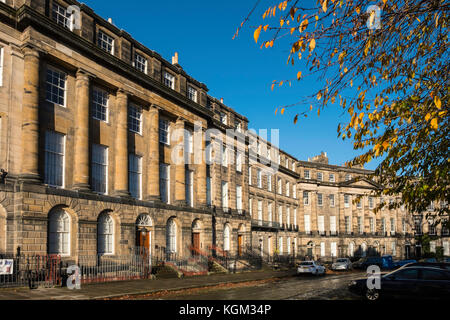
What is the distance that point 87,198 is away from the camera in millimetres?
24359

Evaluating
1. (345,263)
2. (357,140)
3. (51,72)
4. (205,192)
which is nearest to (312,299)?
(357,140)

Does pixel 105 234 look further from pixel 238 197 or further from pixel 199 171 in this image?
pixel 238 197

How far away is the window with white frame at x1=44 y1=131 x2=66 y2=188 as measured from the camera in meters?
23.2

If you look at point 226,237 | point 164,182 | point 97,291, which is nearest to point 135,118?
point 164,182

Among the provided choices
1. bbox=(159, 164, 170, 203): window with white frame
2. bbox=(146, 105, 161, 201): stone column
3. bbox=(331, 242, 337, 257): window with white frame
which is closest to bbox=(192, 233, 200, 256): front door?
bbox=(159, 164, 170, 203): window with white frame

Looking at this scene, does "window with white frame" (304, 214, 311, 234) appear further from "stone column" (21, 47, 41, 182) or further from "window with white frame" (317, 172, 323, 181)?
"stone column" (21, 47, 41, 182)

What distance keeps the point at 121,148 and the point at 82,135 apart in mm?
3390

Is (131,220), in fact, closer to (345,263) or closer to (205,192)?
(205,192)

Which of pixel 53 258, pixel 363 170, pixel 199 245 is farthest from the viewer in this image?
pixel 363 170

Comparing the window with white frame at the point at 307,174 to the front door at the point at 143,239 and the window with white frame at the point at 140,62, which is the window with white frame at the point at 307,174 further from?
the front door at the point at 143,239

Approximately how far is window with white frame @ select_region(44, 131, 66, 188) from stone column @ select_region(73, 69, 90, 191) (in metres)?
0.78

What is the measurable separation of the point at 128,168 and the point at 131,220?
3.75 metres

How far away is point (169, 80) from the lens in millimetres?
34250

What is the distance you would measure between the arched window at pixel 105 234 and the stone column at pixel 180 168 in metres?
7.55
